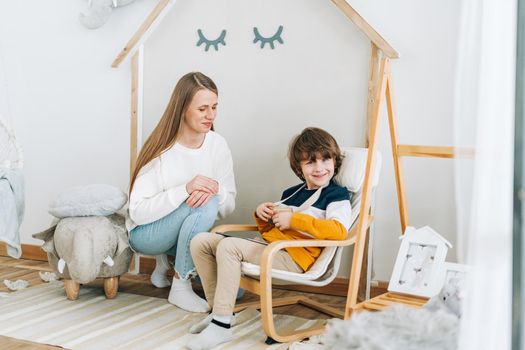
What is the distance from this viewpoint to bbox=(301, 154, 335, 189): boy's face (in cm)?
255

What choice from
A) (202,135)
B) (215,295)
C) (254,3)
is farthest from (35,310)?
(254,3)

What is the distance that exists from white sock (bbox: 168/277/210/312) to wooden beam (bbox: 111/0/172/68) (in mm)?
1191

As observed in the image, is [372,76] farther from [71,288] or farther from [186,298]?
[71,288]

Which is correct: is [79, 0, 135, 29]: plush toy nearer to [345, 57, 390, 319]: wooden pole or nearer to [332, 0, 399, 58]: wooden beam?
[332, 0, 399, 58]: wooden beam

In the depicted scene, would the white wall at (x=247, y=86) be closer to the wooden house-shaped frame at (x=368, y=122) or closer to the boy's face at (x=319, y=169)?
the wooden house-shaped frame at (x=368, y=122)

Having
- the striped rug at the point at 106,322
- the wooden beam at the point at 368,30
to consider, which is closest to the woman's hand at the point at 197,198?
the striped rug at the point at 106,322

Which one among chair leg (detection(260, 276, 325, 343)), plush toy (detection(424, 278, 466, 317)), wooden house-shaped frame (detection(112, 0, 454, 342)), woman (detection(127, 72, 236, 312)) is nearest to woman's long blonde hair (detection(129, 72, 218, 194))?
woman (detection(127, 72, 236, 312))

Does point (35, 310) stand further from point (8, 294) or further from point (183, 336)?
point (183, 336)

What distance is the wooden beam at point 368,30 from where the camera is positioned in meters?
2.77

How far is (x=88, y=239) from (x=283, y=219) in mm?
847

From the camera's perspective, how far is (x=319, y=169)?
8.34ft

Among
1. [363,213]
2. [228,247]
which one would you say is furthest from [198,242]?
[363,213]

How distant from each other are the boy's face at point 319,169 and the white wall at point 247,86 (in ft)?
1.43

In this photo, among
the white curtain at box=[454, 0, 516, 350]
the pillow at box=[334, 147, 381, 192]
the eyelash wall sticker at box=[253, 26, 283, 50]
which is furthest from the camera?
the eyelash wall sticker at box=[253, 26, 283, 50]
